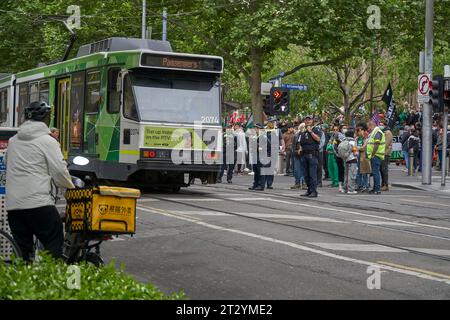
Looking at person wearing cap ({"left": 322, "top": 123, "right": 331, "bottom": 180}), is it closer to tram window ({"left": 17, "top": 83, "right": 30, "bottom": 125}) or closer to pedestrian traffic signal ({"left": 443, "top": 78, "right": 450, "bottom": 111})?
pedestrian traffic signal ({"left": 443, "top": 78, "right": 450, "bottom": 111})

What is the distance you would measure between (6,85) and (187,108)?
12.1 m

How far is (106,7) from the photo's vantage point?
44875 mm

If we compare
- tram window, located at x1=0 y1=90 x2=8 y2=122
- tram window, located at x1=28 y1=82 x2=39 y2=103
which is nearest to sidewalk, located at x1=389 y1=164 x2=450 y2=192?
tram window, located at x1=28 y1=82 x2=39 y2=103

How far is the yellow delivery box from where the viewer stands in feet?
27.3

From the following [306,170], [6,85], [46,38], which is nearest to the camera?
[306,170]

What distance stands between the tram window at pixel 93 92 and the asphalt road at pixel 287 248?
246cm

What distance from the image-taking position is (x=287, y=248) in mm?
12266

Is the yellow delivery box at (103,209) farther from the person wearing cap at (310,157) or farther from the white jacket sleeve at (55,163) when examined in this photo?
the person wearing cap at (310,157)

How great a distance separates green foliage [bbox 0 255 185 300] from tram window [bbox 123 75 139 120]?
13.2 m

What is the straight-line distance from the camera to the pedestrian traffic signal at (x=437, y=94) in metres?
26.3
